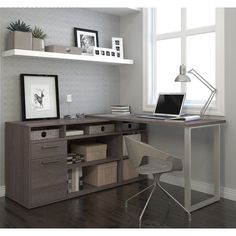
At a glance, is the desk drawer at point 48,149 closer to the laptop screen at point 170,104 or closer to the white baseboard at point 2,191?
the white baseboard at point 2,191

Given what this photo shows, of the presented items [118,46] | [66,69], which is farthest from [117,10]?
[66,69]

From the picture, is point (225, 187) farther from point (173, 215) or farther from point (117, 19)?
point (117, 19)

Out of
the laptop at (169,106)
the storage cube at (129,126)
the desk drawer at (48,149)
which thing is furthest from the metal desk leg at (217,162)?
the desk drawer at (48,149)

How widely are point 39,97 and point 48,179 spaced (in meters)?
0.99

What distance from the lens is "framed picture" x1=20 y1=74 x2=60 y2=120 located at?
381 centimetres

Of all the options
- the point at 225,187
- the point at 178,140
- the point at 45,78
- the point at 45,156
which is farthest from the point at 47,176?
the point at 225,187

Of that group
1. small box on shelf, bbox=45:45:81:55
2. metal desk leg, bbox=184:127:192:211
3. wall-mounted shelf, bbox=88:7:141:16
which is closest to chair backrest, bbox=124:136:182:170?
metal desk leg, bbox=184:127:192:211

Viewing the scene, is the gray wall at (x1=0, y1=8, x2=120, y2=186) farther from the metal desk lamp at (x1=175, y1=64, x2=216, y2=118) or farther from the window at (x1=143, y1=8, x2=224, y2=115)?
the metal desk lamp at (x1=175, y1=64, x2=216, y2=118)

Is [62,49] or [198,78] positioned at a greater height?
[62,49]

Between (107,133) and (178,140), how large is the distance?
874 mm

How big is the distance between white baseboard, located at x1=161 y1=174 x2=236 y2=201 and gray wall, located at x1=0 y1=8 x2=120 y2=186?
1288 millimetres

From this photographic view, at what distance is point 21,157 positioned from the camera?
3432mm

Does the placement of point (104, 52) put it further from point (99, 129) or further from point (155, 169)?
point (155, 169)

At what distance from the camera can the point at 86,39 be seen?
438 cm
